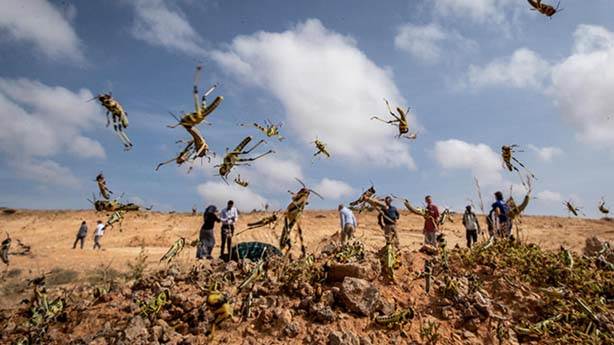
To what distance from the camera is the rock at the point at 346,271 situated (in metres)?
3.85

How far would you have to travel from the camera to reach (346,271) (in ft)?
12.7

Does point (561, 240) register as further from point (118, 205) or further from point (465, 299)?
point (118, 205)

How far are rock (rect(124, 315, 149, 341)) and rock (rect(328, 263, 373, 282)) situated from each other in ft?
5.75

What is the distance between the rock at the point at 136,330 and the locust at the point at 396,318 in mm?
1950

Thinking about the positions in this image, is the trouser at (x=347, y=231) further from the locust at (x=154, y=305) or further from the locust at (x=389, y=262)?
the locust at (x=154, y=305)

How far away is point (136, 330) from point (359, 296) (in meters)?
1.91

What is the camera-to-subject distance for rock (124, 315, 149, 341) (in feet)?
10.4

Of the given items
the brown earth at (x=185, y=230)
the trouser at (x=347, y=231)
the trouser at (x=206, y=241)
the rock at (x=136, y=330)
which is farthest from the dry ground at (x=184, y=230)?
the rock at (x=136, y=330)

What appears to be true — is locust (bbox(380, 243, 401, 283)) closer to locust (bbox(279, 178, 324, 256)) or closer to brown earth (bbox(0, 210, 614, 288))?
locust (bbox(279, 178, 324, 256))

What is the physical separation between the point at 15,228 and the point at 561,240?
32947 millimetres

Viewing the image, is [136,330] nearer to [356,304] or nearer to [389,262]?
[356,304]

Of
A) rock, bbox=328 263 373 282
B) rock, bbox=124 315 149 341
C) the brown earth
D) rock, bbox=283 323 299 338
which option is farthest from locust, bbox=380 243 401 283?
the brown earth

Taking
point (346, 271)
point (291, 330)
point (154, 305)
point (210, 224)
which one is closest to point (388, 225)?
point (210, 224)

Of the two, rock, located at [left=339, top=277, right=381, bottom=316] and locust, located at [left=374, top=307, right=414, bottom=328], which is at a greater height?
rock, located at [left=339, top=277, right=381, bottom=316]
